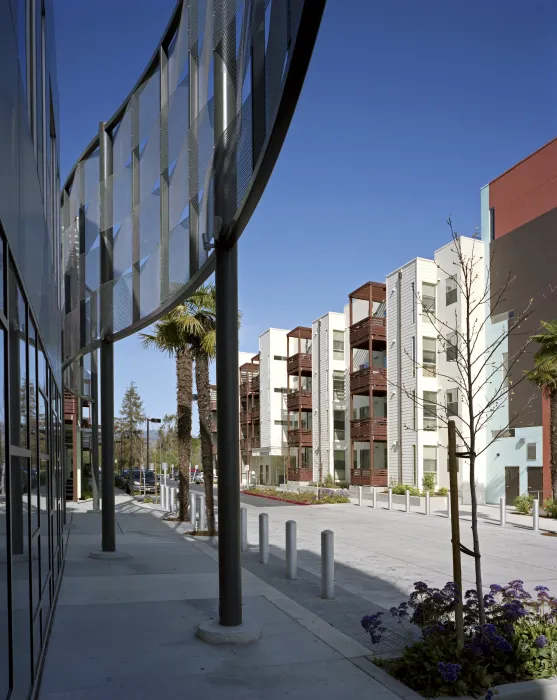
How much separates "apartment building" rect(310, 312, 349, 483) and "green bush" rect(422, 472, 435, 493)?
14281 mm

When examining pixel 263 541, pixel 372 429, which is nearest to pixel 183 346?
pixel 263 541

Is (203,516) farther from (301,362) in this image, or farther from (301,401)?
(301,362)

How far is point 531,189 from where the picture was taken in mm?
35125

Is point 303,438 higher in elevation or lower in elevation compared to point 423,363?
lower

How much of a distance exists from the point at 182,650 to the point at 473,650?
2834mm

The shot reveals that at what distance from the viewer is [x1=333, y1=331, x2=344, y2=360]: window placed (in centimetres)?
5654

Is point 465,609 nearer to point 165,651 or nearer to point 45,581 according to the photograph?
point 165,651

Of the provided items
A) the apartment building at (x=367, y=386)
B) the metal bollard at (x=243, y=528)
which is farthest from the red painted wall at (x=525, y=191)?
the metal bollard at (x=243, y=528)

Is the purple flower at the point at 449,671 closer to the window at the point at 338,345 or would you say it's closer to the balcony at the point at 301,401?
the window at the point at 338,345

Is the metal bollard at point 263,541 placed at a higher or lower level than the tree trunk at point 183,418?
lower

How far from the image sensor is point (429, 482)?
129 ft

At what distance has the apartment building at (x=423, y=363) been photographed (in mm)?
38625

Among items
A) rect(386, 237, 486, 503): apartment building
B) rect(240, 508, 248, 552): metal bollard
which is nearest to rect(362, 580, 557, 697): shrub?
rect(240, 508, 248, 552): metal bollard

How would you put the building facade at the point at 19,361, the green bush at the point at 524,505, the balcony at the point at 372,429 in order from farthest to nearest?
1. the balcony at the point at 372,429
2. the green bush at the point at 524,505
3. the building facade at the point at 19,361
